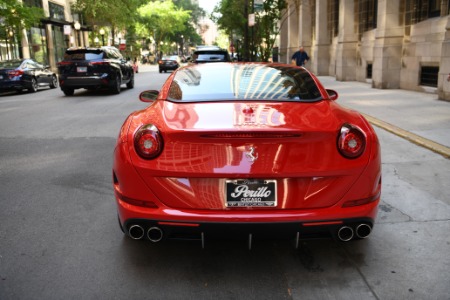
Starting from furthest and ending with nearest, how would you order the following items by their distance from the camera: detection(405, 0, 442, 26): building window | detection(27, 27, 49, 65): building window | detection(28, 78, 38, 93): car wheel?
detection(27, 27, 49, 65): building window → detection(28, 78, 38, 93): car wheel → detection(405, 0, 442, 26): building window

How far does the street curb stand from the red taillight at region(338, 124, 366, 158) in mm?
4186

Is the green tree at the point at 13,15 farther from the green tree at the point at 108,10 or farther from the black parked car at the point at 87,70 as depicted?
the green tree at the point at 108,10

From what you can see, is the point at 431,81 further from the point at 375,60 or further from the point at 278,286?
the point at 278,286

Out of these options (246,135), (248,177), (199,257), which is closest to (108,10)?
(199,257)

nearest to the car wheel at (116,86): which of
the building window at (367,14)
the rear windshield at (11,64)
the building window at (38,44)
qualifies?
the rear windshield at (11,64)

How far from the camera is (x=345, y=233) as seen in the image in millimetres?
3160

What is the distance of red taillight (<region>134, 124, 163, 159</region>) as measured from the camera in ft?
10.2

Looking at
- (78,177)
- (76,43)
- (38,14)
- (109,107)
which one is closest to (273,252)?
(78,177)

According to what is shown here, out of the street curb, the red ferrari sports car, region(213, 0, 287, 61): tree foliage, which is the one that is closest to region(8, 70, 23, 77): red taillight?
region(213, 0, 287, 61): tree foliage

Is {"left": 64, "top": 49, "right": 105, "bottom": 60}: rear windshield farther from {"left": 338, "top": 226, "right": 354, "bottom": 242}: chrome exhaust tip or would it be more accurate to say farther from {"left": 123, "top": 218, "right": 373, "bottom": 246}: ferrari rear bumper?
{"left": 338, "top": 226, "right": 354, "bottom": 242}: chrome exhaust tip

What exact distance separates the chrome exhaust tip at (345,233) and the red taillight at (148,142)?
1.31 metres

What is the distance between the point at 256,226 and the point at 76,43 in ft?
177

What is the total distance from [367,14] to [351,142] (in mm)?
20527

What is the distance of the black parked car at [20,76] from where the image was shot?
19.2 metres
